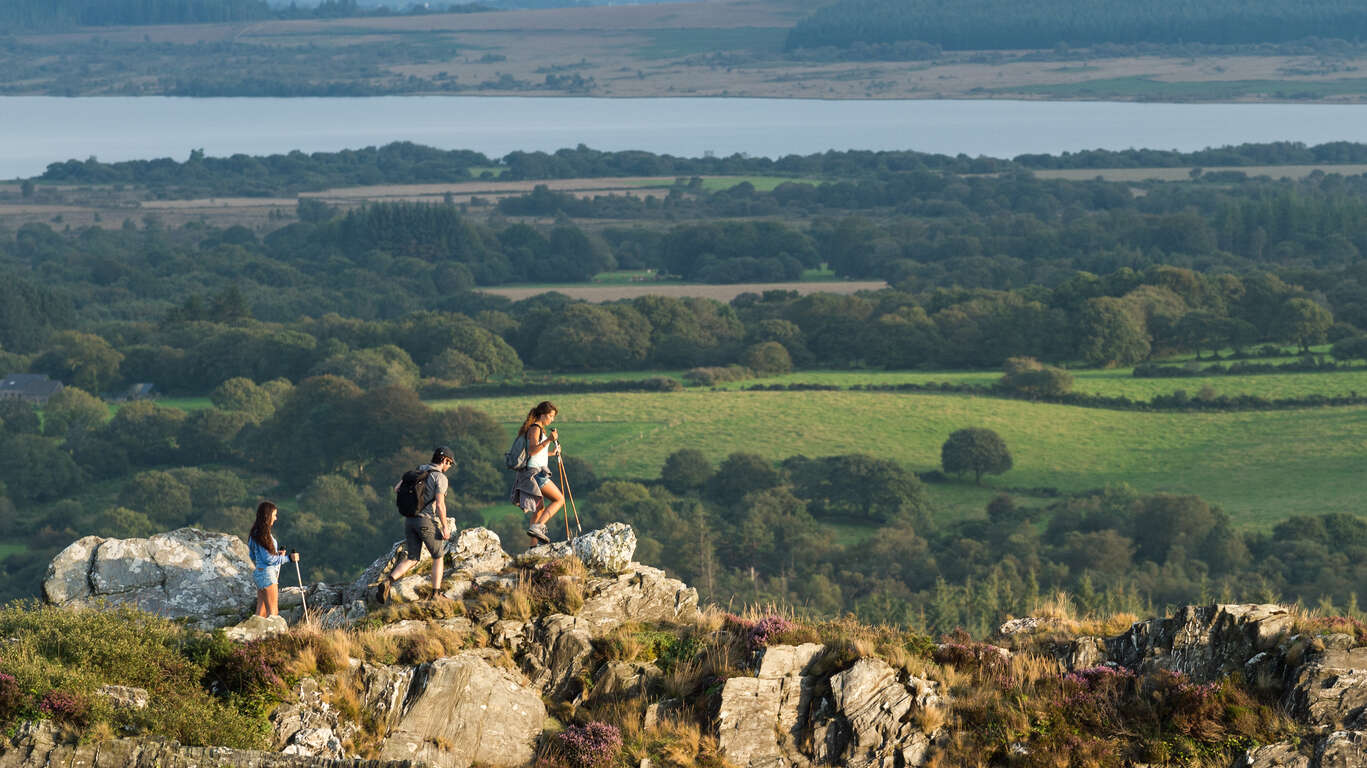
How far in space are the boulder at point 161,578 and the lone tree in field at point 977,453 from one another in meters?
77.3

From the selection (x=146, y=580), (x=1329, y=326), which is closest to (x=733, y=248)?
(x=1329, y=326)

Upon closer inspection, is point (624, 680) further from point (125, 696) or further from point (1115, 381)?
point (1115, 381)

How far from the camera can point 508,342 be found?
143 meters

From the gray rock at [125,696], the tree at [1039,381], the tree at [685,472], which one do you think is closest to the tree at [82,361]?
the tree at [685,472]

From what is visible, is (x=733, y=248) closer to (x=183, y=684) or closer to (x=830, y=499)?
(x=830, y=499)

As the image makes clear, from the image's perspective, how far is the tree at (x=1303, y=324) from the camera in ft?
424

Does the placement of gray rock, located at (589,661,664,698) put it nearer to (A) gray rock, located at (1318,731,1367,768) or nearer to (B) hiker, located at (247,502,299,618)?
(B) hiker, located at (247,502,299,618)

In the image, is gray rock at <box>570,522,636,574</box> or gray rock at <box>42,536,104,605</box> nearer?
gray rock at <box>42,536,104,605</box>

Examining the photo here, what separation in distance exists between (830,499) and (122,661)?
254 feet

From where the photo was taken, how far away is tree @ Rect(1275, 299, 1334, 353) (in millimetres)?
129125

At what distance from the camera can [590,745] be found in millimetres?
15117

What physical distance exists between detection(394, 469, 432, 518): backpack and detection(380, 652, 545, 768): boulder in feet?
7.67

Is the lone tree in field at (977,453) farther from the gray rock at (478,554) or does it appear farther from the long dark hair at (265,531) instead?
the long dark hair at (265,531)

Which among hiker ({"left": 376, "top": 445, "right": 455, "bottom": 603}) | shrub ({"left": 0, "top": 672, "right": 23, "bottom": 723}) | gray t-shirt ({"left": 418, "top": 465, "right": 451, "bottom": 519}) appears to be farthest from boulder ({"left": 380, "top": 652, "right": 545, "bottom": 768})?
shrub ({"left": 0, "top": 672, "right": 23, "bottom": 723})
